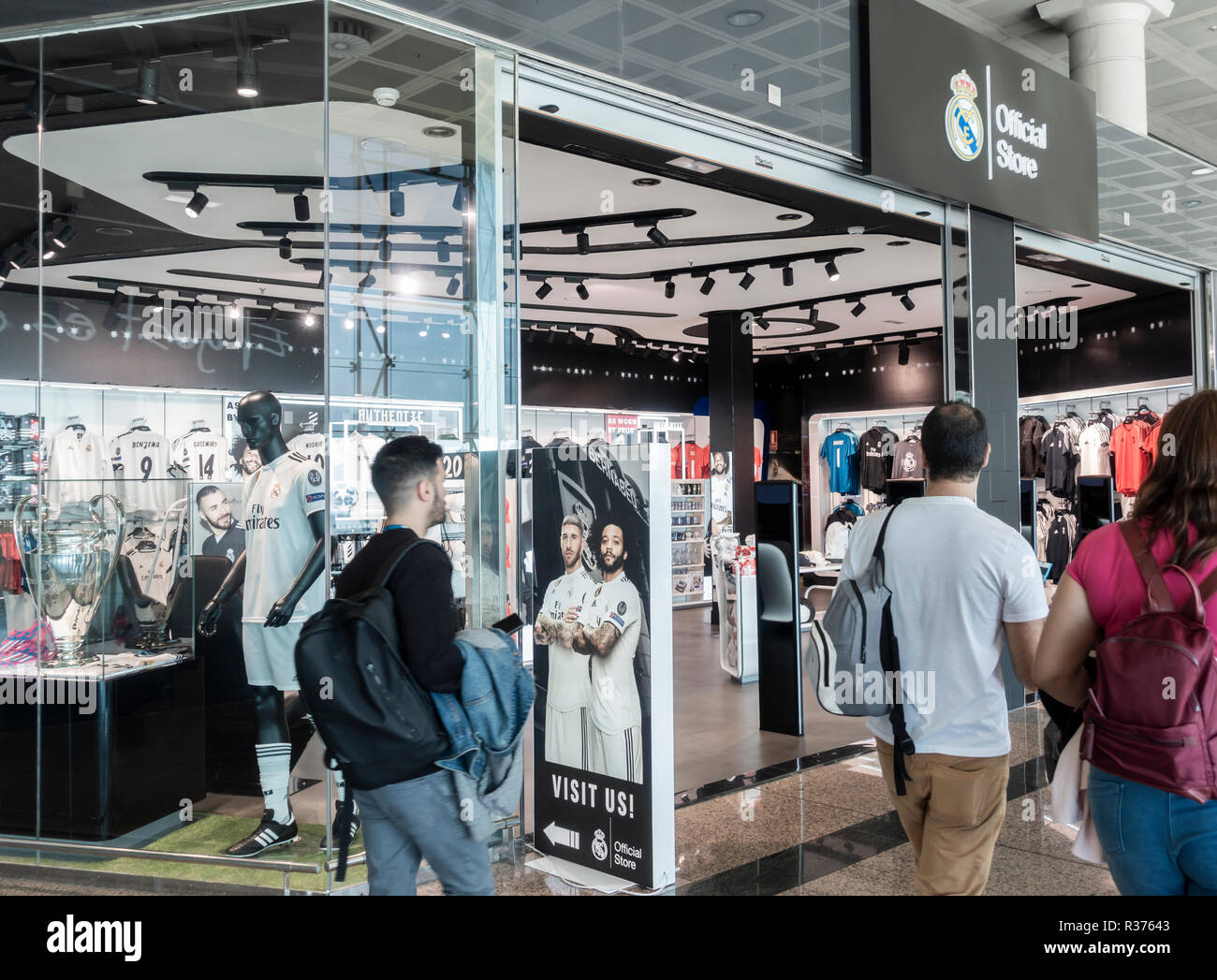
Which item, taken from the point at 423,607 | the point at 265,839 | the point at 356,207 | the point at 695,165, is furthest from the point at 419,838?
the point at 695,165

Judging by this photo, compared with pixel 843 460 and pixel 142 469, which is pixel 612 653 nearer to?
pixel 142 469

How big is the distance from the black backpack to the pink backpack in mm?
1294

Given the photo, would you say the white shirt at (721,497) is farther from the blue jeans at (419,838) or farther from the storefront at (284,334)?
the blue jeans at (419,838)

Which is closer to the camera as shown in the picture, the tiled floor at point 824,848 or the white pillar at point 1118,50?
the tiled floor at point 824,848

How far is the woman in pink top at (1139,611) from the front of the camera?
63.2 inches

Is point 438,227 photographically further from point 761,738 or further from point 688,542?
point 688,542

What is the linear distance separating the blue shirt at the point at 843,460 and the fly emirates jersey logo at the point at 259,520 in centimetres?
976

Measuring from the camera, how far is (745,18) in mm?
4250

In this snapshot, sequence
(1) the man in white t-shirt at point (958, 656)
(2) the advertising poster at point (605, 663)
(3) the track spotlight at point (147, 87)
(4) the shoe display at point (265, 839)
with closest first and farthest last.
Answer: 1. (1) the man in white t-shirt at point (958, 656)
2. (2) the advertising poster at point (605, 663)
3. (4) the shoe display at point (265, 839)
4. (3) the track spotlight at point (147, 87)

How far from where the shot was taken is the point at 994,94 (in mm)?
5547

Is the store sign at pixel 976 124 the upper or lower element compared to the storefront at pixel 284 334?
upper

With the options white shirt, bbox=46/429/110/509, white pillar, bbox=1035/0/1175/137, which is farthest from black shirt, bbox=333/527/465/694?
white pillar, bbox=1035/0/1175/137

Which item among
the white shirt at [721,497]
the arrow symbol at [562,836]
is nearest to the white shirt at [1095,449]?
the white shirt at [721,497]
